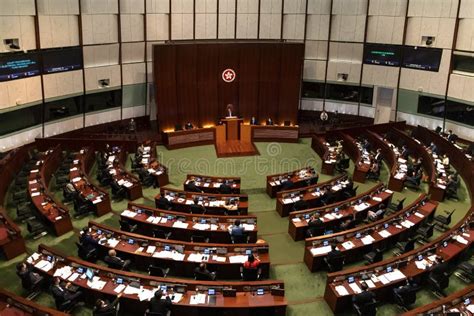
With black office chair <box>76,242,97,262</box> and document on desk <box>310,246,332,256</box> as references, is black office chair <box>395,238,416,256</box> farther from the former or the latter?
black office chair <box>76,242,97,262</box>

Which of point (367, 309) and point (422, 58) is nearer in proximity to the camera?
point (367, 309)

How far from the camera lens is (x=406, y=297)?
9.95 metres

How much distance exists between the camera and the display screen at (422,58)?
69.1ft

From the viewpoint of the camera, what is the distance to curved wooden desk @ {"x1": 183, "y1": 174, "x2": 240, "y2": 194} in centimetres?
1566

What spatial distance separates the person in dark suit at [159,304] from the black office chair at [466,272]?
7452 millimetres

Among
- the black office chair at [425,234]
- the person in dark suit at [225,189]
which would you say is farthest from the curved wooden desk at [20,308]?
the black office chair at [425,234]

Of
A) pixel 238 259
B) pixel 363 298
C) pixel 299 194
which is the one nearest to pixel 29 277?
pixel 238 259

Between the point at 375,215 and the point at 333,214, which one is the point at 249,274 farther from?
the point at 375,215

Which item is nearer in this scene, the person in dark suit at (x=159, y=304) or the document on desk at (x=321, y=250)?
the person in dark suit at (x=159, y=304)

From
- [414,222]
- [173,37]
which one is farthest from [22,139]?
[414,222]

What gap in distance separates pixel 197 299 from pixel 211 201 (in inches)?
198

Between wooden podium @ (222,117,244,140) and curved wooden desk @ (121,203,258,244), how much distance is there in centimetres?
893

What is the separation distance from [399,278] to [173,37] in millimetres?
17066

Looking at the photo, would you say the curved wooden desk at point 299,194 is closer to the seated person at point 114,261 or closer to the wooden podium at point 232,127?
the seated person at point 114,261
